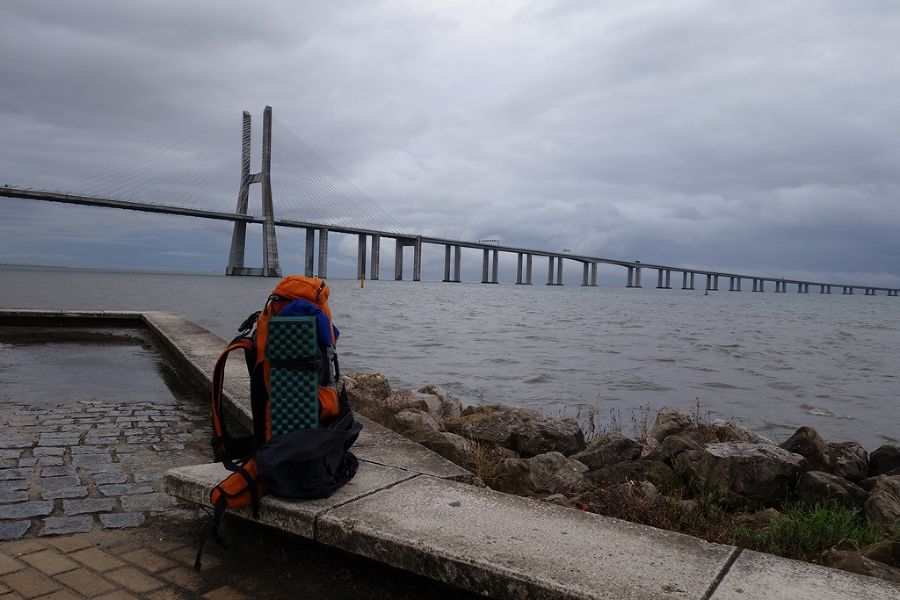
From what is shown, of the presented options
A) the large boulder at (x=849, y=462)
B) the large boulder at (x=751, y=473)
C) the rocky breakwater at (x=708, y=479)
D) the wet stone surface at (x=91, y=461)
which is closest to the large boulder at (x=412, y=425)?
the rocky breakwater at (x=708, y=479)

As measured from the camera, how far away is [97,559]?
2.78 metres

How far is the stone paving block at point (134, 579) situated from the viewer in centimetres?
256

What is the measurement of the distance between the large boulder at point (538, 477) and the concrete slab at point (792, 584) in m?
2.01

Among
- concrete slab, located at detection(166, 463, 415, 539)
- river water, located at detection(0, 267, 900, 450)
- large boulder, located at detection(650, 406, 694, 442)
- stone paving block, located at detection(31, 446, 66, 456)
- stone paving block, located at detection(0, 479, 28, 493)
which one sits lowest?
river water, located at detection(0, 267, 900, 450)

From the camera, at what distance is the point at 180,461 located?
4.34 metres

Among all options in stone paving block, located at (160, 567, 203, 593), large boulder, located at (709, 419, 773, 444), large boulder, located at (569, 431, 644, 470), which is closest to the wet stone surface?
stone paving block, located at (160, 567, 203, 593)

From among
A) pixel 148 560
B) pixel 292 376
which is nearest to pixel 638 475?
pixel 292 376

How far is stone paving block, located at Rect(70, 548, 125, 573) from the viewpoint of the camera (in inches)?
107

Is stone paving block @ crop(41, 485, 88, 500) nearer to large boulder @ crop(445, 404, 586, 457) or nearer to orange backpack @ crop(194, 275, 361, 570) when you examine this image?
orange backpack @ crop(194, 275, 361, 570)

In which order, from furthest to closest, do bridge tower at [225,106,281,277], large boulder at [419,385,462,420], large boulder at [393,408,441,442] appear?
bridge tower at [225,106,281,277] < large boulder at [419,385,462,420] < large boulder at [393,408,441,442]

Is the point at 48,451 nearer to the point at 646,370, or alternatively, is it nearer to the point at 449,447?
the point at 449,447

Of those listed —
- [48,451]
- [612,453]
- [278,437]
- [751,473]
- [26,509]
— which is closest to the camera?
[278,437]

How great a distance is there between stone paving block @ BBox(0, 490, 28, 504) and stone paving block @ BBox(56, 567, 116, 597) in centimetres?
110

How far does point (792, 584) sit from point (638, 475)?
254 cm
